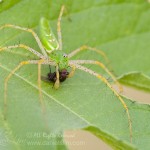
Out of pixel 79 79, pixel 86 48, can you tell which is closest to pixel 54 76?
pixel 79 79

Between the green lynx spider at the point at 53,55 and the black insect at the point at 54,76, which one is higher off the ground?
the green lynx spider at the point at 53,55

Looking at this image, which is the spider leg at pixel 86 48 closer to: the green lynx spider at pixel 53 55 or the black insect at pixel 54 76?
the green lynx spider at pixel 53 55

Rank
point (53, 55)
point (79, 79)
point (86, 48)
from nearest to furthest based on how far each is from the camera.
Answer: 1. point (79, 79)
2. point (86, 48)
3. point (53, 55)

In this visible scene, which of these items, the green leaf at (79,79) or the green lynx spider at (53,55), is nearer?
the green leaf at (79,79)

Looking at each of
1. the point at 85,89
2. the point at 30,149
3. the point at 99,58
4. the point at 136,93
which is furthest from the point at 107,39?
the point at 136,93

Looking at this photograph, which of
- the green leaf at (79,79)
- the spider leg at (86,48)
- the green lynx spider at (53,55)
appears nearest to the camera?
the green leaf at (79,79)

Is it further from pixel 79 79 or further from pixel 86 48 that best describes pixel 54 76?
pixel 86 48

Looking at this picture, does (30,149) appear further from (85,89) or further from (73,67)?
(73,67)

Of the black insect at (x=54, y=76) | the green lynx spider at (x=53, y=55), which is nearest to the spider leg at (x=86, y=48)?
the green lynx spider at (x=53, y=55)

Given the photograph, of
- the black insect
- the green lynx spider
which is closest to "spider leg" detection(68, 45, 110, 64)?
the green lynx spider
